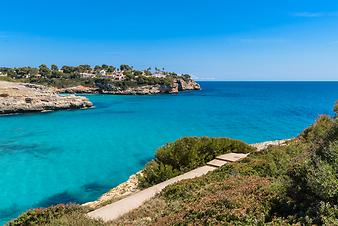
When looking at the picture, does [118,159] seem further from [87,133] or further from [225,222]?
[225,222]

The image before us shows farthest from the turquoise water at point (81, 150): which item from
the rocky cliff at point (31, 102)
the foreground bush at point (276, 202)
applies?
the rocky cliff at point (31, 102)

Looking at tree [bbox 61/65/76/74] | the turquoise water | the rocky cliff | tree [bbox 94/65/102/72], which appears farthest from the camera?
tree [bbox 94/65/102/72]

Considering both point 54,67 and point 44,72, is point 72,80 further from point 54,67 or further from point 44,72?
point 54,67

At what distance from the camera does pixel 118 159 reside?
23.4 metres

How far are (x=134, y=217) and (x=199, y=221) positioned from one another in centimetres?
246

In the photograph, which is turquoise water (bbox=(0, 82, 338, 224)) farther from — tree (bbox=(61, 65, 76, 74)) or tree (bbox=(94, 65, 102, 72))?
tree (bbox=(94, 65, 102, 72))

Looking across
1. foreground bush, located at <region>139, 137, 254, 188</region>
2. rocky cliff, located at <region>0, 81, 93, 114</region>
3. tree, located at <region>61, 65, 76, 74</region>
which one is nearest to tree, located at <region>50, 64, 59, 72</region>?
tree, located at <region>61, 65, 76, 74</region>

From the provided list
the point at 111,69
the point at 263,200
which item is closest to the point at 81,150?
the point at 263,200

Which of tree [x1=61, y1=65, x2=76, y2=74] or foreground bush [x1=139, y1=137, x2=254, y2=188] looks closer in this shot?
foreground bush [x1=139, y1=137, x2=254, y2=188]

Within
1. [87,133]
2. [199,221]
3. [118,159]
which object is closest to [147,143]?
[118,159]

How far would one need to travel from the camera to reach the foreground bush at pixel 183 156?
13809 millimetres

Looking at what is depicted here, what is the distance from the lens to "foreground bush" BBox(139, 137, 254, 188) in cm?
1381

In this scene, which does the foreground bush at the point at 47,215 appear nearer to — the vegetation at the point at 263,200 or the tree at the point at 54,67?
the vegetation at the point at 263,200

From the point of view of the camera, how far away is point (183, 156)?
14.9 meters
